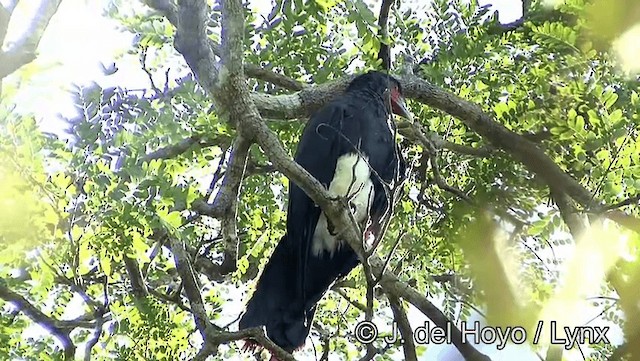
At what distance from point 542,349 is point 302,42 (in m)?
1.32

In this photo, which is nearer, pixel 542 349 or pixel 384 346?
pixel 542 349

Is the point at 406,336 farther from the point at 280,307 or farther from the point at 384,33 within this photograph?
the point at 384,33

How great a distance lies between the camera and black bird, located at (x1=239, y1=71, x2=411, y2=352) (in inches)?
96.3

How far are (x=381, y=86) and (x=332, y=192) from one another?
18.1 inches

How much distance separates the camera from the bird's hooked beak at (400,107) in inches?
116

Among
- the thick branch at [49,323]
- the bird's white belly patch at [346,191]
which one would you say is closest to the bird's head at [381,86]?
the bird's white belly patch at [346,191]

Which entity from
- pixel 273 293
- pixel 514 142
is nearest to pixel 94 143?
pixel 273 293

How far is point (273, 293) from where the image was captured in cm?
246

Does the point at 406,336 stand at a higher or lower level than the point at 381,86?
lower

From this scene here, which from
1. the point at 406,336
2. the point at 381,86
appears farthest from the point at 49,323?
the point at 381,86

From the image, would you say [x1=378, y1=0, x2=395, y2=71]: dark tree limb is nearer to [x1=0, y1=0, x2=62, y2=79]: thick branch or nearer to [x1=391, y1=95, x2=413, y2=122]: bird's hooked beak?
[x1=391, y1=95, x2=413, y2=122]: bird's hooked beak

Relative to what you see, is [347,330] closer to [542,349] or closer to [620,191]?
[542,349]

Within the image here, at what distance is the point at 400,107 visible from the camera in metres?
2.98

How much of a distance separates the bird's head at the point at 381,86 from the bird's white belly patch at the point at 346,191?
0.30m
